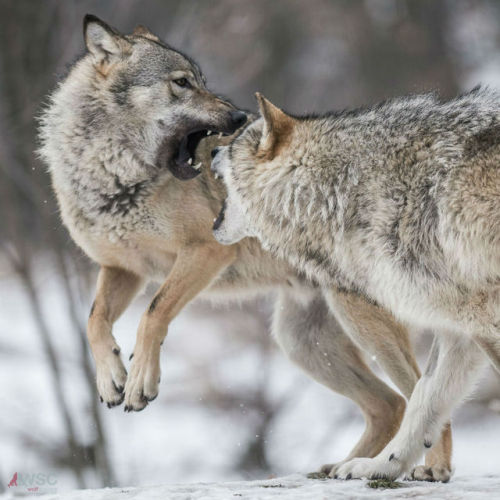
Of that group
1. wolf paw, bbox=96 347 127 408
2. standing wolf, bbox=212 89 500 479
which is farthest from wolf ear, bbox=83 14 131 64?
wolf paw, bbox=96 347 127 408

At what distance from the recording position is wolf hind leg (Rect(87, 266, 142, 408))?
454 centimetres

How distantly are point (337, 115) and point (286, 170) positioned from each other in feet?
1.17

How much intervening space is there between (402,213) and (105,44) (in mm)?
2231

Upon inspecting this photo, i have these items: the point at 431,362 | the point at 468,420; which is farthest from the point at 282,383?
the point at 431,362

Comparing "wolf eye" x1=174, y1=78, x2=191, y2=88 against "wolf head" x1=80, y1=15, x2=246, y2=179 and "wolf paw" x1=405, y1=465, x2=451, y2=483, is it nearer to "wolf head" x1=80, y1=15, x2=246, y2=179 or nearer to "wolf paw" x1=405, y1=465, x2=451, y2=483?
"wolf head" x1=80, y1=15, x2=246, y2=179

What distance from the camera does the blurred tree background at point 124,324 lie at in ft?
28.8

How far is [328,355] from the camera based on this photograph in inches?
201

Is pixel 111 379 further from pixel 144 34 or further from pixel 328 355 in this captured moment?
pixel 144 34

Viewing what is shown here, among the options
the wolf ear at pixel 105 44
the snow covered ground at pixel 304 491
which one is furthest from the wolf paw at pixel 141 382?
the wolf ear at pixel 105 44

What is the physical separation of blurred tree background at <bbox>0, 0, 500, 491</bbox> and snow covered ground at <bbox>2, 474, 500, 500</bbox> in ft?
Answer: 14.1

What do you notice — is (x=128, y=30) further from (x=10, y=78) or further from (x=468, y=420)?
(x=468, y=420)

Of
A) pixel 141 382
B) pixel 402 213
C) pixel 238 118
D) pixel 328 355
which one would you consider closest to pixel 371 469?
pixel 402 213

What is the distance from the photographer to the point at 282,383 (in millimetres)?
9906

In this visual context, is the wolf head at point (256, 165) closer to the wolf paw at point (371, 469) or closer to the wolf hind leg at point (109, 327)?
the wolf hind leg at point (109, 327)
